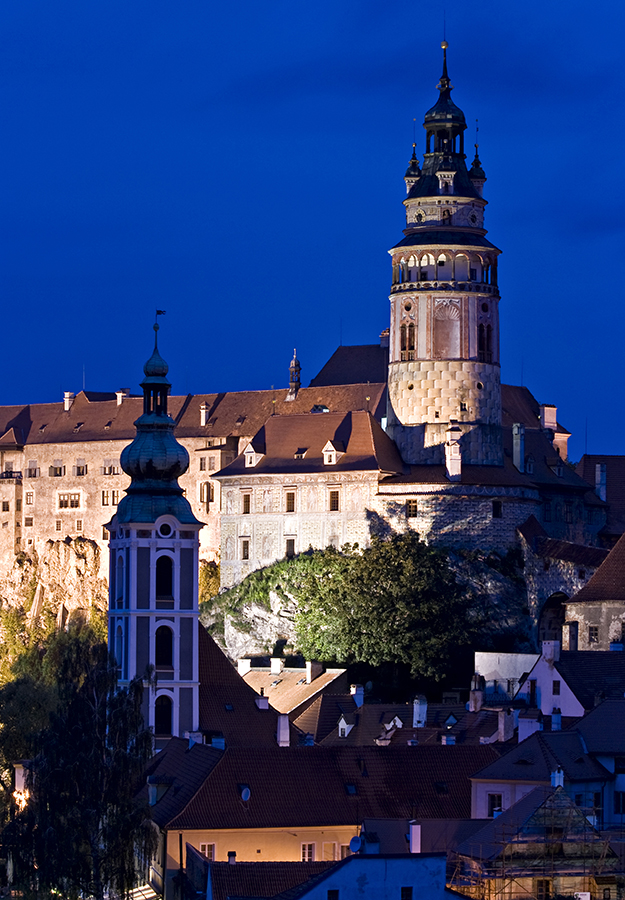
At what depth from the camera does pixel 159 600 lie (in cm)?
8081

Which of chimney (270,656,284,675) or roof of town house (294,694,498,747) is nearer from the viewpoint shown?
roof of town house (294,694,498,747)

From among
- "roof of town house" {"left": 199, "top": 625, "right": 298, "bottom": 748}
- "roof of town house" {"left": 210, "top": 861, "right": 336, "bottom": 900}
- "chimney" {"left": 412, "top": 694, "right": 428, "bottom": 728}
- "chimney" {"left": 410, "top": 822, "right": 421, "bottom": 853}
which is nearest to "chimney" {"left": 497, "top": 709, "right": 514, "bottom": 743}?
"chimney" {"left": 412, "top": 694, "right": 428, "bottom": 728}

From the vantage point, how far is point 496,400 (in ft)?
344

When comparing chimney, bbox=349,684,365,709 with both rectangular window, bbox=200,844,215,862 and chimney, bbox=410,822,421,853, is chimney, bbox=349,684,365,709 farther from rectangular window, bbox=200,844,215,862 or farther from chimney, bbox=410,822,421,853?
chimney, bbox=410,822,421,853

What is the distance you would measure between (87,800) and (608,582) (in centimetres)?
3468

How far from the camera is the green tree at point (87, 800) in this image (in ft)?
202

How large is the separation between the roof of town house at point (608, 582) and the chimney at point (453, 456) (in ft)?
29.5

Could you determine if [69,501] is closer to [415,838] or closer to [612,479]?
[612,479]

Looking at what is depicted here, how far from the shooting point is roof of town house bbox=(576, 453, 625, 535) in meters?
114

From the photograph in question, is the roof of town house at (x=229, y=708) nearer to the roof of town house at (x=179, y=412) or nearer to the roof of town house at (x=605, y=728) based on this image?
the roof of town house at (x=605, y=728)

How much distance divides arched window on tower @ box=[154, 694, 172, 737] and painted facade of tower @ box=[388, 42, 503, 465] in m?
26.5

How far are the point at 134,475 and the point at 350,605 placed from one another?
17.2 metres

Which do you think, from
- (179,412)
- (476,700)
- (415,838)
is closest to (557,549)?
(476,700)

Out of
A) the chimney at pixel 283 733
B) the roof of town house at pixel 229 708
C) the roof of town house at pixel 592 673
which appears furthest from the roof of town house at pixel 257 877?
the roof of town house at pixel 592 673
